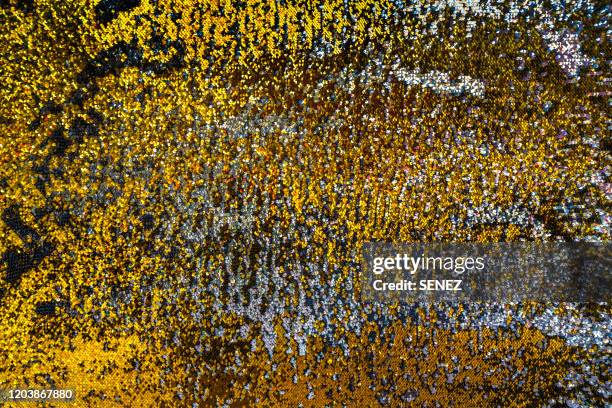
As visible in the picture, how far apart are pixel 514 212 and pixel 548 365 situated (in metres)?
0.11

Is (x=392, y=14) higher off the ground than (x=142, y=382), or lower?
higher

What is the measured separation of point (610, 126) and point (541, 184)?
6 centimetres

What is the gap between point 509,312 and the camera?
0.35 meters

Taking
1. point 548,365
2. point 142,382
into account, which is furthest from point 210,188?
point 548,365

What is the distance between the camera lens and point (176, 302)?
1.18ft

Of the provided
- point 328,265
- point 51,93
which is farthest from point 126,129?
point 328,265

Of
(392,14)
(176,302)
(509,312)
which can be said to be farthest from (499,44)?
(176,302)

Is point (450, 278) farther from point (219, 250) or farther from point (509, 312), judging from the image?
point (219, 250)

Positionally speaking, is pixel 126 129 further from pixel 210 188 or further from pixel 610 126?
pixel 610 126

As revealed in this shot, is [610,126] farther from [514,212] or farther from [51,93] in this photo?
[51,93]

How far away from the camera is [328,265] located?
1.17 feet

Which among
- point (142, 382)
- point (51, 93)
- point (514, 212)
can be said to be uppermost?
point (51, 93)

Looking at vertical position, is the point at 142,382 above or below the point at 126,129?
below

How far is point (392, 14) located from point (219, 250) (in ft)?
0.72
